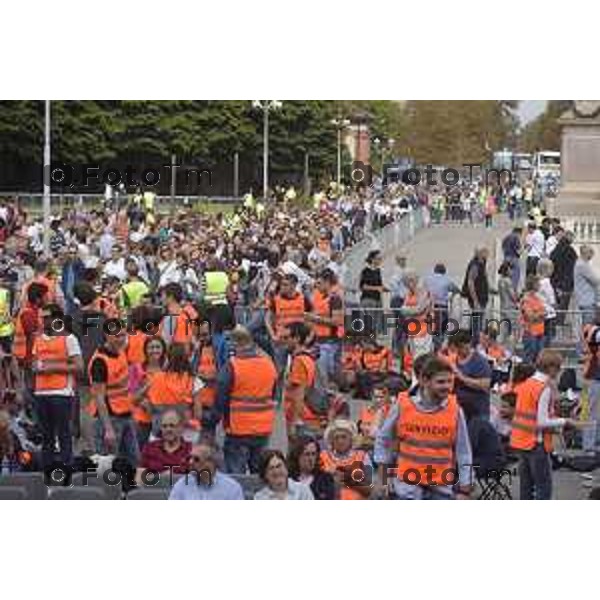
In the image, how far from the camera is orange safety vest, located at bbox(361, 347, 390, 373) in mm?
15375

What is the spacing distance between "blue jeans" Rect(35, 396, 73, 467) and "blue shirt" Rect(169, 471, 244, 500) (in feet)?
10.6

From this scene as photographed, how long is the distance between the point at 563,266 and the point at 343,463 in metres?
11.0

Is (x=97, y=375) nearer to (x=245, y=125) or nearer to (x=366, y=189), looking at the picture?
(x=245, y=125)

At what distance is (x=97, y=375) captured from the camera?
39.4ft

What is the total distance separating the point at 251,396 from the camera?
11.2 meters

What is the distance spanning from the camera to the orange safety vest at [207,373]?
40.4ft

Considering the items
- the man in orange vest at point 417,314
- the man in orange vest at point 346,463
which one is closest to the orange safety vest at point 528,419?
the man in orange vest at point 346,463

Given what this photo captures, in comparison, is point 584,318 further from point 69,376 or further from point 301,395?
point 69,376

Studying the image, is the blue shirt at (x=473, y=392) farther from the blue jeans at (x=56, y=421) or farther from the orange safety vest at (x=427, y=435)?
the orange safety vest at (x=427, y=435)

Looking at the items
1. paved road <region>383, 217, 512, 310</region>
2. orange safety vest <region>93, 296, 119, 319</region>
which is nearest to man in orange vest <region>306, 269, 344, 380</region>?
orange safety vest <region>93, 296, 119, 319</region>

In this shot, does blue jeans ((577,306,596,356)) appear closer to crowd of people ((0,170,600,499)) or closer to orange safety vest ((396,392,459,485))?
crowd of people ((0,170,600,499))

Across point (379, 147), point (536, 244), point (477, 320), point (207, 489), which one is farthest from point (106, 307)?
point (379, 147)

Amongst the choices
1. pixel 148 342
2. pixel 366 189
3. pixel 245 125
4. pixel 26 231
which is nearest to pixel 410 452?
pixel 148 342

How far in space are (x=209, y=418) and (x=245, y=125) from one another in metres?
22.2
